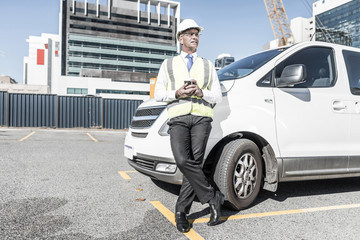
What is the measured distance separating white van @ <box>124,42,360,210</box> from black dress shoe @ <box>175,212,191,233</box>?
16.8 inches

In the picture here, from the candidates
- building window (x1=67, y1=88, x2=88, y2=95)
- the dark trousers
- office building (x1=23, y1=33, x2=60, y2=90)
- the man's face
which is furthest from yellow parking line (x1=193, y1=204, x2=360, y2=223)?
office building (x1=23, y1=33, x2=60, y2=90)

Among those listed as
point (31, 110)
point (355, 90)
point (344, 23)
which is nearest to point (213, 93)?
point (355, 90)

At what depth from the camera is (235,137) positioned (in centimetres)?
308

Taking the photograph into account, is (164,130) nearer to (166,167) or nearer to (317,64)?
(166,167)

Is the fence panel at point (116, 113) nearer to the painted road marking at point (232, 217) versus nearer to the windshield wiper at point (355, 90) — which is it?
the painted road marking at point (232, 217)

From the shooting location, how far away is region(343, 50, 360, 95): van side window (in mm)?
3742

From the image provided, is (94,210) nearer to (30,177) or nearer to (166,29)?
(30,177)

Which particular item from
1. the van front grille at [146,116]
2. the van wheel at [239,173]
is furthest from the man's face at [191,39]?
the van wheel at [239,173]

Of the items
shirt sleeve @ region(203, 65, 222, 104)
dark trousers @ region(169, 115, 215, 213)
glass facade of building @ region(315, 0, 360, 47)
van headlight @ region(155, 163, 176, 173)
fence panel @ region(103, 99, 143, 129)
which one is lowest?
fence panel @ region(103, 99, 143, 129)

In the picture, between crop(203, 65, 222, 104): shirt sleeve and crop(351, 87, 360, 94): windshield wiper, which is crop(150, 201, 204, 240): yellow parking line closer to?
crop(203, 65, 222, 104): shirt sleeve

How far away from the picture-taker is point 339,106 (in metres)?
3.55

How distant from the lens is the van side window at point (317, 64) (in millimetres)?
3582

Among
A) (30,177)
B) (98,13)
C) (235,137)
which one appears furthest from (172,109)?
(98,13)

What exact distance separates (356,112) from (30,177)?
4635 millimetres
